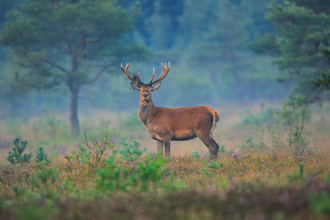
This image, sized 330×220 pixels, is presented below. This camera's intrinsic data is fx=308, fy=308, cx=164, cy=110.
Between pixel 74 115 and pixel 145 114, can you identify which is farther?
pixel 74 115

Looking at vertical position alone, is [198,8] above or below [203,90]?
above

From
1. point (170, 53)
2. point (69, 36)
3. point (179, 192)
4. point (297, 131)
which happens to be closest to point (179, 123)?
point (179, 192)

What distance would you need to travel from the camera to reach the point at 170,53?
1657 inches

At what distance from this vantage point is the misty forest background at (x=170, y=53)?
13.9m

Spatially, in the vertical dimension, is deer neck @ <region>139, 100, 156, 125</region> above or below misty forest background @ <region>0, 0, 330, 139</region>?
below

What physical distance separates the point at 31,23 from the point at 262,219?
17.4 meters

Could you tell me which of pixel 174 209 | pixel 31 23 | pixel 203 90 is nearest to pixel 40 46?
pixel 31 23

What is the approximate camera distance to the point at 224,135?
18812mm

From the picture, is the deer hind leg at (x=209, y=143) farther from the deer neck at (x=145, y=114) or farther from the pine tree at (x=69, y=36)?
the pine tree at (x=69, y=36)

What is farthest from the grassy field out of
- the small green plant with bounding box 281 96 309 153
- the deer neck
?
the small green plant with bounding box 281 96 309 153

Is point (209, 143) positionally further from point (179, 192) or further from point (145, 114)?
point (179, 192)

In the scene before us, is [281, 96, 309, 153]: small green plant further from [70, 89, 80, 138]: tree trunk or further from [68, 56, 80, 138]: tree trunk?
[70, 89, 80, 138]: tree trunk

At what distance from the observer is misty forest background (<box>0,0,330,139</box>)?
13.9 m

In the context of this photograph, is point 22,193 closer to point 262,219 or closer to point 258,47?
point 262,219
